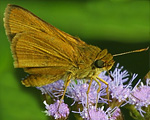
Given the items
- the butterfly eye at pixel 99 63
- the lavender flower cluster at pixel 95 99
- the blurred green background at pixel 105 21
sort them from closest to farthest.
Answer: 1. the butterfly eye at pixel 99 63
2. the lavender flower cluster at pixel 95 99
3. the blurred green background at pixel 105 21

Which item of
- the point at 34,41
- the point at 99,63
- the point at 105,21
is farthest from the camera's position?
the point at 105,21

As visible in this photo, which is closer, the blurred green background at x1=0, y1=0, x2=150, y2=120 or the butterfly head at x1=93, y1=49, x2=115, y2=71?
the butterfly head at x1=93, y1=49, x2=115, y2=71

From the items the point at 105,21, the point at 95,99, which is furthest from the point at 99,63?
the point at 105,21

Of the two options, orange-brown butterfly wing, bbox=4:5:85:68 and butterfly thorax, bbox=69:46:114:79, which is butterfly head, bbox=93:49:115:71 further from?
orange-brown butterfly wing, bbox=4:5:85:68

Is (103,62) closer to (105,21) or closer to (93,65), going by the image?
(93,65)

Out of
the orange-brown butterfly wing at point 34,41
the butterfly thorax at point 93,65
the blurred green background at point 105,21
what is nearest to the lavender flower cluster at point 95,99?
the butterfly thorax at point 93,65

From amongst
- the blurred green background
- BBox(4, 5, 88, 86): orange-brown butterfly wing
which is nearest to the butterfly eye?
BBox(4, 5, 88, 86): orange-brown butterfly wing

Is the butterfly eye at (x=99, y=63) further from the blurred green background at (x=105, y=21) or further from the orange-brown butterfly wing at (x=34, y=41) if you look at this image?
the blurred green background at (x=105, y=21)

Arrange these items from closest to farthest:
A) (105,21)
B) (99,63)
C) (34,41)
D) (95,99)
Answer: (99,63) < (34,41) < (95,99) < (105,21)

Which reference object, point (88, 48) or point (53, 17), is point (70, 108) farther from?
point (53, 17)
